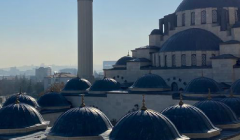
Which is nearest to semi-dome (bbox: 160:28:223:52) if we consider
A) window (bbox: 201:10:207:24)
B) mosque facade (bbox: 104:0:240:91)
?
mosque facade (bbox: 104:0:240:91)

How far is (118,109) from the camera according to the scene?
24.1 metres

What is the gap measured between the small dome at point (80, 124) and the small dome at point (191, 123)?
2.67 metres

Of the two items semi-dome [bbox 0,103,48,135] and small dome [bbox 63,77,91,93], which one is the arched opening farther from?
semi-dome [bbox 0,103,48,135]

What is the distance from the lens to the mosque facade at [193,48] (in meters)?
24.8

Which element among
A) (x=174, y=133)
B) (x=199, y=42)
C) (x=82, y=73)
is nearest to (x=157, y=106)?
(x=199, y=42)

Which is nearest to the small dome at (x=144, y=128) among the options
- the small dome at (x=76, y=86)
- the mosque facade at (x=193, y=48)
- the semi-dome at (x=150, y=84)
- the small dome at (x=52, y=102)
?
the semi-dome at (x=150, y=84)

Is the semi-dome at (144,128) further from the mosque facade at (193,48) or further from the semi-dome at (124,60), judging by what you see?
the semi-dome at (124,60)

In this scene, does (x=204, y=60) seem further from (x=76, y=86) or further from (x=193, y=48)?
(x=76, y=86)

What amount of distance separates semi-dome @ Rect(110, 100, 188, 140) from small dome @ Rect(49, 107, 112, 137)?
70.2 inches

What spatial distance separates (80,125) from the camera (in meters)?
13.7

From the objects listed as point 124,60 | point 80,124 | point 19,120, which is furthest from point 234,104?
point 124,60

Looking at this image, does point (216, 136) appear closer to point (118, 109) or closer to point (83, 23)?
point (118, 109)

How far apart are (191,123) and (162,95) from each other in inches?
331

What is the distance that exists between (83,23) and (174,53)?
14608 millimetres
